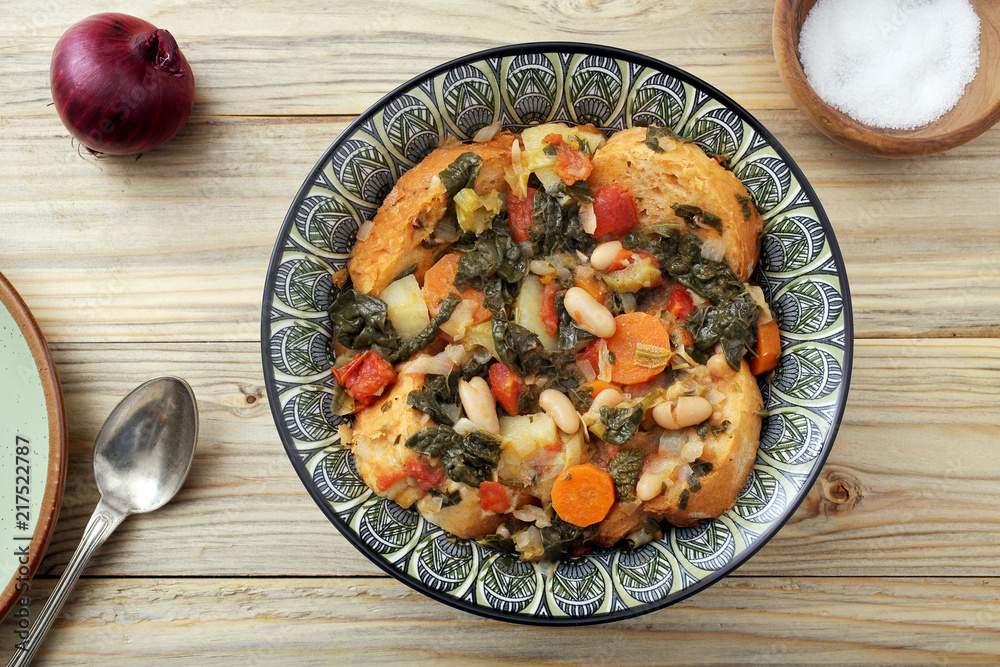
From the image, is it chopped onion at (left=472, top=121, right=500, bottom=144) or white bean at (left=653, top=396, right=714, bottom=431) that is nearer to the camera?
white bean at (left=653, top=396, right=714, bottom=431)

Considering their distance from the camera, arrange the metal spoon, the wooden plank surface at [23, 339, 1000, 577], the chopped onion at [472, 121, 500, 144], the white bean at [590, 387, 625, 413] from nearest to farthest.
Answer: the white bean at [590, 387, 625, 413]
the chopped onion at [472, 121, 500, 144]
the metal spoon
the wooden plank surface at [23, 339, 1000, 577]

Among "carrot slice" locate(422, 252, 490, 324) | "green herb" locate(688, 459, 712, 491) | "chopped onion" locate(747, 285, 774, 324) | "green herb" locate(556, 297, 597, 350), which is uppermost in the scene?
"chopped onion" locate(747, 285, 774, 324)

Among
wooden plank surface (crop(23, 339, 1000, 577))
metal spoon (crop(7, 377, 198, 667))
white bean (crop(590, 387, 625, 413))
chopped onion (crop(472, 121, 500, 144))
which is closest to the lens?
white bean (crop(590, 387, 625, 413))

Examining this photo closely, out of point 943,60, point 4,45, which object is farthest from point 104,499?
point 943,60

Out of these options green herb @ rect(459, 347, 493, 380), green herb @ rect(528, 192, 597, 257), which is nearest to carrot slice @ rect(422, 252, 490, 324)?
green herb @ rect(459, 347, 493, 380)

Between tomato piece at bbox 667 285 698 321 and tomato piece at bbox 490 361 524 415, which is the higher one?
tomato piece at bbox 667 285 698 321

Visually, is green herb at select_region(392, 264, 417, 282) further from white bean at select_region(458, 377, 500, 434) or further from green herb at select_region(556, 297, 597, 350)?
green herb at select_region(556, 297, 597, 350)

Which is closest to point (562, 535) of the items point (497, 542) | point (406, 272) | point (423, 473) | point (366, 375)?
point (497, 542)

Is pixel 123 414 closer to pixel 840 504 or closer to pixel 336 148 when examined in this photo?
pixel 336 148
